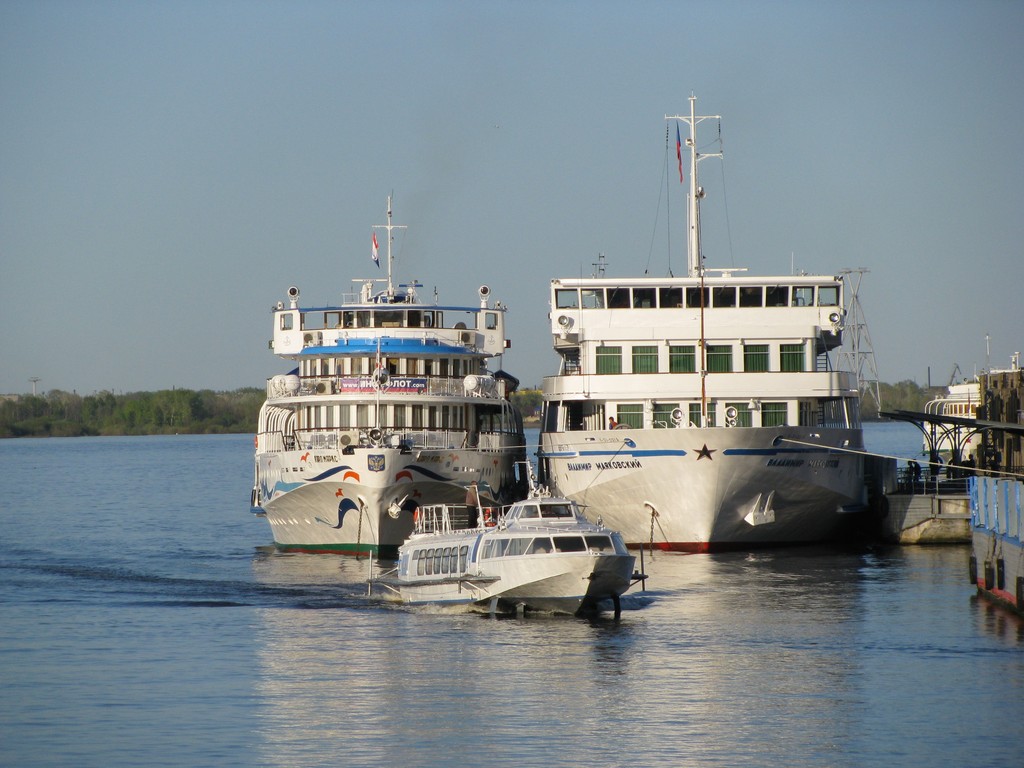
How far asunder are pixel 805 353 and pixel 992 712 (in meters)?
28.3

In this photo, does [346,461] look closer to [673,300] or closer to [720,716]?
[673,300]

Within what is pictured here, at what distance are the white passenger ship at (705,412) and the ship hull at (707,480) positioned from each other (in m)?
0.05

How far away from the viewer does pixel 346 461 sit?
54375 millimetres

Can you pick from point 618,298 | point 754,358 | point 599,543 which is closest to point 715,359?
point 754,358

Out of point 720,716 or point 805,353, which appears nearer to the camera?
point 720,716

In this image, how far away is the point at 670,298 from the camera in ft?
188

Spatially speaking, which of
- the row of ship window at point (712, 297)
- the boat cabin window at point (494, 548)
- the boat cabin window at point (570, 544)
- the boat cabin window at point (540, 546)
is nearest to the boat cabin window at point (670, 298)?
the row of ship window at point (712, 297)

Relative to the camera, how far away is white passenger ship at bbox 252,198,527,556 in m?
55.0

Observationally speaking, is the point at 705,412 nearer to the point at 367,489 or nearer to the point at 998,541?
the point at 367,489

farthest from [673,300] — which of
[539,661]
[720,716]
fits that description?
[720,716]

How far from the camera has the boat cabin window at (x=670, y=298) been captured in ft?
187

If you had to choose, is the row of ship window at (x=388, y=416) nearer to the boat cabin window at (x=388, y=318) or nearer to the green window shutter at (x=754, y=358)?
the boat cabin window at (x=388, y=318)

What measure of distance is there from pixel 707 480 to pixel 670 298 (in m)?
8.55

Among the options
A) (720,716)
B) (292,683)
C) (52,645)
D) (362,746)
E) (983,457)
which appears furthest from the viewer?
(983,457)
